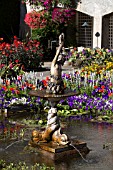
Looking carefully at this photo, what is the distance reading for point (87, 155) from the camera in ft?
18.2

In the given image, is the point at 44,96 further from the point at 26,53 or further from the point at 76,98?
the point at 26,53

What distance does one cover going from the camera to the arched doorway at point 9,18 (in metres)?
20.6

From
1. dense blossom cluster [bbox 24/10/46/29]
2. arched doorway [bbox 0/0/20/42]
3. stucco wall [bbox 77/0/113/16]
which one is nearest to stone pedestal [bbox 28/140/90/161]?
dense blossom cluster [bbox 24/10/46/29]

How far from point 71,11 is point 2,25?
3185 millimetres

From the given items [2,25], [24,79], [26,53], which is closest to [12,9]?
[2,25]

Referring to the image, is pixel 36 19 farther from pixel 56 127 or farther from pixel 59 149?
pixel 59 149

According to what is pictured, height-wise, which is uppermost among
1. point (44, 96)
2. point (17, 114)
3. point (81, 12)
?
point (81, 12)

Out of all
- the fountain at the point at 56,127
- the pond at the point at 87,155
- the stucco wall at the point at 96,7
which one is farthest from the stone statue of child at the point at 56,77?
the stucco wall at the point at 96,7

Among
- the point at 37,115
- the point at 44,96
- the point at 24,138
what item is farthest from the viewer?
the point at 37,115

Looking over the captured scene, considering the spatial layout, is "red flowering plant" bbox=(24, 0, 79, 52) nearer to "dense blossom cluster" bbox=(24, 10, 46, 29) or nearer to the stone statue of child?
"dense blossom cluster" bbox=(24, 10, 46, 29)

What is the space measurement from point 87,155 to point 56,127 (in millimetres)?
480

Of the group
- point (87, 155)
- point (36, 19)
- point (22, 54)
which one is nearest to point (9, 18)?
point (36, 19)

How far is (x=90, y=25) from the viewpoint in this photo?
A: 2152 cm

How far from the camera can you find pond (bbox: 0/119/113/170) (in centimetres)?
518
